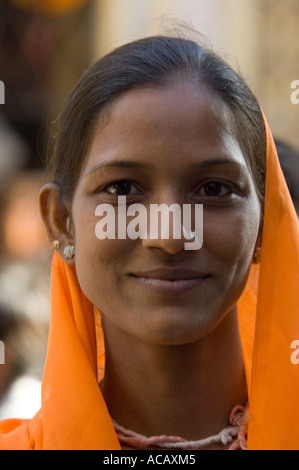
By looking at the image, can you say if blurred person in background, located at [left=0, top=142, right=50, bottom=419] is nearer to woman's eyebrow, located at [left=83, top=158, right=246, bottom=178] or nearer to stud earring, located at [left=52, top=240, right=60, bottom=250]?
stud earring, located at [left=52, top=240, right=60, bottom=250]

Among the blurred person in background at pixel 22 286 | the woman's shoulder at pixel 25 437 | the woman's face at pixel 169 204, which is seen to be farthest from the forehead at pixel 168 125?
the blurred person in background at pixel 22 286

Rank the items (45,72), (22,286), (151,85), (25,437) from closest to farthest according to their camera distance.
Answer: (151,85) → (25,437) → (22,286) → (45,72)

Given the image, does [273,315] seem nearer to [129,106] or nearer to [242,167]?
[242,167]

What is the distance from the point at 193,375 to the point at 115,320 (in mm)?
280

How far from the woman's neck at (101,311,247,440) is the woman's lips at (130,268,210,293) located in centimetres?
23

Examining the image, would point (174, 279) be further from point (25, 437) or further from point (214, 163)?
point (25, 437)

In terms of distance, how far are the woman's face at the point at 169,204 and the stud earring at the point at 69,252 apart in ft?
0.43

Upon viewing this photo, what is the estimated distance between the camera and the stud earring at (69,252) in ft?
7.04

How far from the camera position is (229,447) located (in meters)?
1.99

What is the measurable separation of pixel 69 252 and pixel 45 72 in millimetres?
4399

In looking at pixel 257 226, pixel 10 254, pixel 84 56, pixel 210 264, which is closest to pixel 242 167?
pixel 257 226

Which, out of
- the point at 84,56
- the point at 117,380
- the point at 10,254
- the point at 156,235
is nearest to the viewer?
the point at 156,235

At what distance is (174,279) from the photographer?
1.88 meters

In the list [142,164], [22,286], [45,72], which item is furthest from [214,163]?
[45,72]
